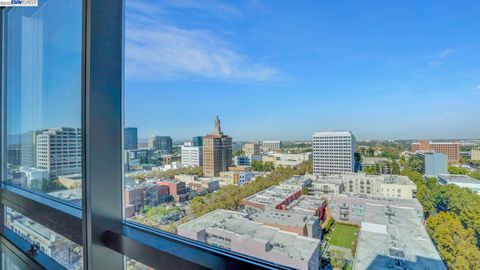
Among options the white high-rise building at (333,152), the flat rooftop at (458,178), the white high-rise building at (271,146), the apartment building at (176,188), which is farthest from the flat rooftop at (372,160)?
the apartment building at (176,188)

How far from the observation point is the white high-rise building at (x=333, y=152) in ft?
2.56

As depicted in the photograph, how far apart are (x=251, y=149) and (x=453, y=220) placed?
0.61m

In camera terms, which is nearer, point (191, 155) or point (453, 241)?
point (453, 241)

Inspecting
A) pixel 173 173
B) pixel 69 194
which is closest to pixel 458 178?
pixel 173 173

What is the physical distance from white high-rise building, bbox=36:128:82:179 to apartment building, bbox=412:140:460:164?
137 centimetres

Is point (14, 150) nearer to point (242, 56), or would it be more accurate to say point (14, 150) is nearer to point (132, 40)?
point (132, 40)

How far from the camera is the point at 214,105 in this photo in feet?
3.39

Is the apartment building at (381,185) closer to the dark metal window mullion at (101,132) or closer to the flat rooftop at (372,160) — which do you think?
the flat rooftop at (372,160)

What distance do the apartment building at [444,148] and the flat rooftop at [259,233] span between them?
40 centimetres

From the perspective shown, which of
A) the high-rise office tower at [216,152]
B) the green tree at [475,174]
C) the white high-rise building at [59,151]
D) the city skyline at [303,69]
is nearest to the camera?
the green tree at [475,174]

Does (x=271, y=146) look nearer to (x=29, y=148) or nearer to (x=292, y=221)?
(x=292, y=221)

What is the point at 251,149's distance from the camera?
97 cm

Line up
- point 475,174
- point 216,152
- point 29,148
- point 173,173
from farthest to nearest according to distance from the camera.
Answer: point 29,148, point 173,173, point 216,152, point 475,174

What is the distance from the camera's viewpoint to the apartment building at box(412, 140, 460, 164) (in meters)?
0.63
